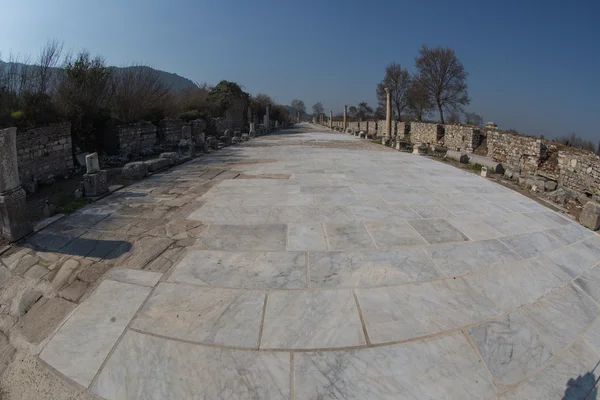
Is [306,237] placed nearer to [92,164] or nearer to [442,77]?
[92,164]

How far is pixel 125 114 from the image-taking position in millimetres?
13234

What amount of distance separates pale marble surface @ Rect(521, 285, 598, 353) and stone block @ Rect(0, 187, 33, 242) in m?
6.28

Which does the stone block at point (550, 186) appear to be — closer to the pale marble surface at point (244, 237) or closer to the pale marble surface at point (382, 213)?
the pale marble surface at point (382, 213)

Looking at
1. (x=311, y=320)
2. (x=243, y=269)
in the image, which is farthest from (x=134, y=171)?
(x=311, y=320)

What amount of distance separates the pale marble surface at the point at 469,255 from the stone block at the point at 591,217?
7.76 feet

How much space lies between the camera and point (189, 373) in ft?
7.70

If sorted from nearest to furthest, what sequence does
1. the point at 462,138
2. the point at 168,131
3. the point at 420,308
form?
the point at 420,308 < the point at 168,131 < the point at 462,138

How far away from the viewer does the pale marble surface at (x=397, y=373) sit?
2211 millimetres

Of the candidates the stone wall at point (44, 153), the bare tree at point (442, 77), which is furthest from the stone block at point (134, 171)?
the bare tree at point (442, 77)

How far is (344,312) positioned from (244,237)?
1969mm

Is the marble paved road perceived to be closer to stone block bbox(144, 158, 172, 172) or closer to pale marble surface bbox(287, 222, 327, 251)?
pale marble surface bbox(287, 222, 327, 251)

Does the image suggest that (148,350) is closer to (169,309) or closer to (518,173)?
(169,309)

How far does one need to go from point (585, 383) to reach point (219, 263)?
345 centimetres

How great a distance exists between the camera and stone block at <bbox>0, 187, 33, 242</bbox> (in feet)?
14.1
